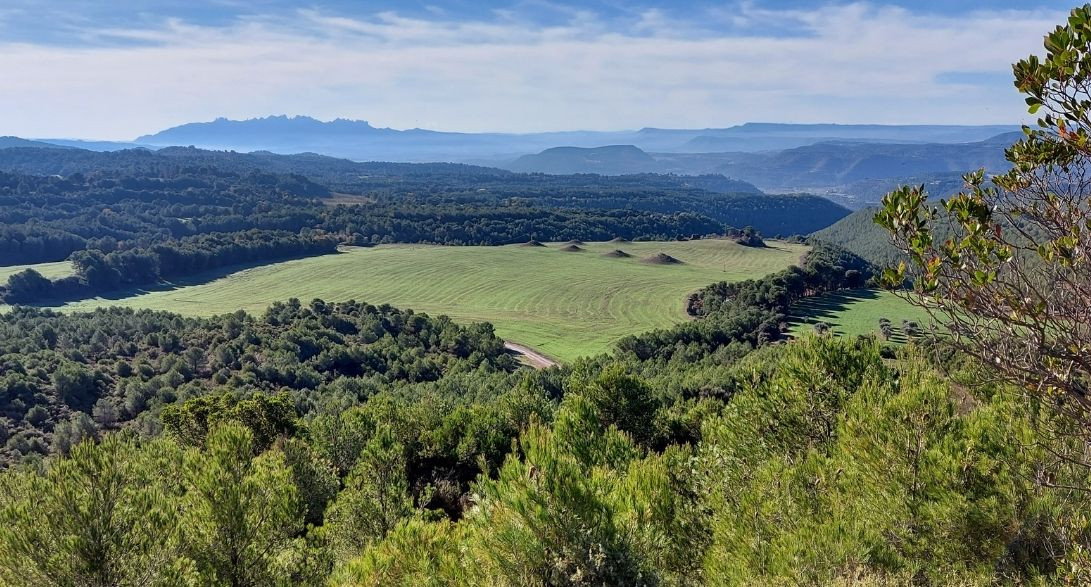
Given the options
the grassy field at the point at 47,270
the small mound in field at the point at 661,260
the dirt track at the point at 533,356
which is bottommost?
the dirt track at the point at 533,356

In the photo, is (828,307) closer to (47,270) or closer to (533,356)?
(533,356)

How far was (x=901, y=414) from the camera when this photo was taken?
13.3 meters

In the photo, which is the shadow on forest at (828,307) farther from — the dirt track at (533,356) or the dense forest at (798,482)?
the dense forest at (798,482)

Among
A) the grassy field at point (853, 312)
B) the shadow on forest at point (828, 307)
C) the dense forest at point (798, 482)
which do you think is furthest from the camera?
the shadow on forest at point (828, 307)

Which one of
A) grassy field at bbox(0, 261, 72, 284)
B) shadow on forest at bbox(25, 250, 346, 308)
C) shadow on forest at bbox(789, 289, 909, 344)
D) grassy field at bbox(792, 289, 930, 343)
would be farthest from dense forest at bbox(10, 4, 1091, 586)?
grassy field at bbox(0, 261, 72, 284)

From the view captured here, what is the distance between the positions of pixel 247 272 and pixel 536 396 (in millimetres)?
129599

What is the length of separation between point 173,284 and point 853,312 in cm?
13959

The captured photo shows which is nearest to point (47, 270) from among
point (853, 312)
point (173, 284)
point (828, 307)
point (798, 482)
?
point (173, 284)

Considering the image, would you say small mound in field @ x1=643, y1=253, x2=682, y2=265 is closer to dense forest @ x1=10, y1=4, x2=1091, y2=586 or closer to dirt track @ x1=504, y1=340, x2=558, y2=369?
dirt track @ x1=504, y1=340, x2=558, y2=369

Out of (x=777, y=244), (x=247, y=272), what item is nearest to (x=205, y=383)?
(x=247, y=272)

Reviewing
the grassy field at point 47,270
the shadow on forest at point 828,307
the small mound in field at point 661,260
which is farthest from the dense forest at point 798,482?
the grassy field at point 47,270

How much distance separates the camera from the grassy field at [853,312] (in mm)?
89375

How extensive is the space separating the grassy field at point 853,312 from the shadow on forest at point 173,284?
124573mm

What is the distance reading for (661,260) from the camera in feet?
527
